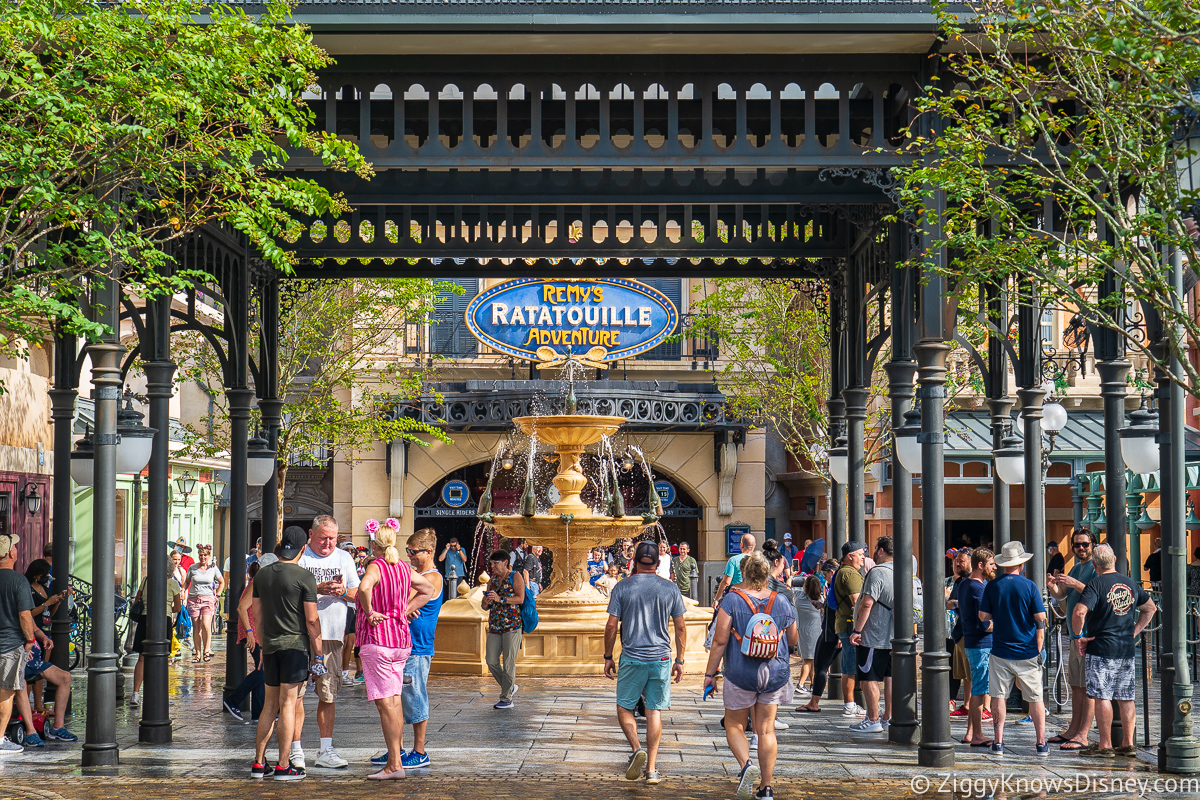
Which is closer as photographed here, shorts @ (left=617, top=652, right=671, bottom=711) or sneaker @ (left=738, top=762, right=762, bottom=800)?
sneaker @ (left=738, top=762, right=762, bottom=800)

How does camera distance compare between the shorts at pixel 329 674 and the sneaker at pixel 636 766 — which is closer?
the sneaker at pixel 636 766

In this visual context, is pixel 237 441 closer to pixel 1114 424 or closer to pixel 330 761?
pixel 330 761

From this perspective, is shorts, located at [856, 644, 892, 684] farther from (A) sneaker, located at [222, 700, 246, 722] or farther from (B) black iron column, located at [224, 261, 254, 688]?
(B) black iron column, located at [224, 261, 254, 688]

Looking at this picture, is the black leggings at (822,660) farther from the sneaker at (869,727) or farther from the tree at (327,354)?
the tree at (327,354)

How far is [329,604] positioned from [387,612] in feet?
4.35

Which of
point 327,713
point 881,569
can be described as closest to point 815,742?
point 881,569

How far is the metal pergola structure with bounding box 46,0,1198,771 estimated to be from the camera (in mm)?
10188

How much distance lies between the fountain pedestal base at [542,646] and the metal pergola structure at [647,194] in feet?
9.85

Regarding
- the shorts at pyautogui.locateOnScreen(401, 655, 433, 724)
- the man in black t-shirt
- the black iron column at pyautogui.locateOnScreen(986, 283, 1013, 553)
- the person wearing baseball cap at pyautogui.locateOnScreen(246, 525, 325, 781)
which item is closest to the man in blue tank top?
the shorts at pyautogui.locateOnScreen(401, 655, 433, 724)

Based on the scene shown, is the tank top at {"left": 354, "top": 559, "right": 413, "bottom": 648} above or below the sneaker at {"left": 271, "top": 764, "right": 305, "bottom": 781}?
above

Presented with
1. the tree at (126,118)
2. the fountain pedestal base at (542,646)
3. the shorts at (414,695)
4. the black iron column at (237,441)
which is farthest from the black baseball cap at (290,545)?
the fountain pedestal base at (542,646)

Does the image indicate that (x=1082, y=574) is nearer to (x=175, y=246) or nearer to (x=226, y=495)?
(x=175, y=246)

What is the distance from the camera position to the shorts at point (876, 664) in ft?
39.5

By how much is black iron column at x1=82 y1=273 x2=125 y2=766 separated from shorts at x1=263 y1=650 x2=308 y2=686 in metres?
1.58
